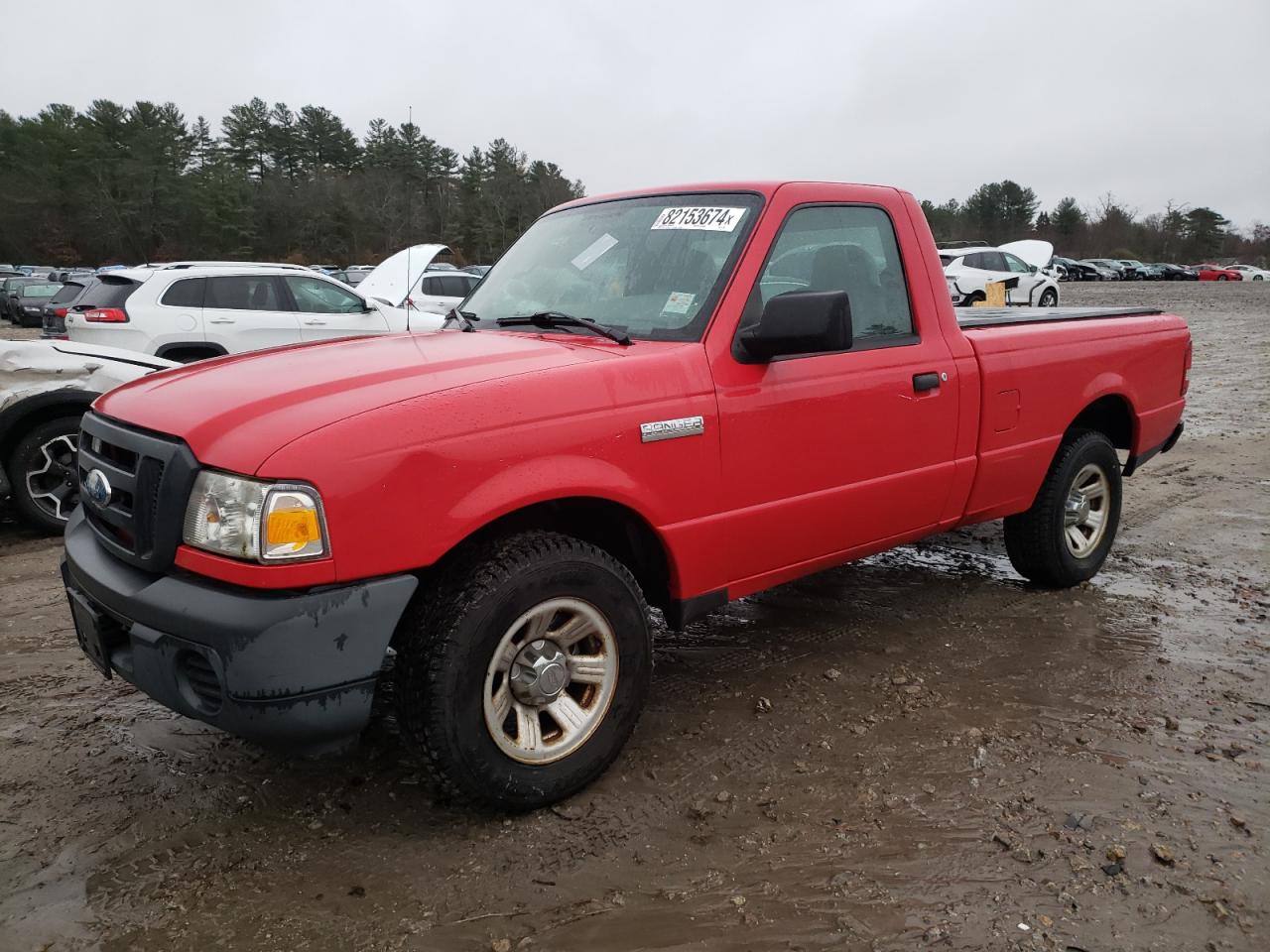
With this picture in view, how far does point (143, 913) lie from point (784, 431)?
2397 mm

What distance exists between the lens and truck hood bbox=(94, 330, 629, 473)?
2.41 m

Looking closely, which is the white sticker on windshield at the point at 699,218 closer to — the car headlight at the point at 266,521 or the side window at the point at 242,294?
the car headlight at the point at 266,521

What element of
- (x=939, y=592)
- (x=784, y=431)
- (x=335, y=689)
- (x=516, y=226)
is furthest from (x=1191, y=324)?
(x=516, y=226)

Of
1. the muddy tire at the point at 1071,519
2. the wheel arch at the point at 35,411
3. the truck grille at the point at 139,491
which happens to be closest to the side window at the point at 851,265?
the muddy tire at the point at 1071,519

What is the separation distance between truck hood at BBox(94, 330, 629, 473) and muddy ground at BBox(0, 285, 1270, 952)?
120cm

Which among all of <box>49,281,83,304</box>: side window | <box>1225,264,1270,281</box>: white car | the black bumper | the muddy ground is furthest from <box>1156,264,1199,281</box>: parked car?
the black bumper

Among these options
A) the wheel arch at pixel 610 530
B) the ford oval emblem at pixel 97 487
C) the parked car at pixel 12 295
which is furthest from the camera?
the parked car at pixel 12 295

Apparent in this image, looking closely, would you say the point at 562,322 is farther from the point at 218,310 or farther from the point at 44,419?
the point at 218,310

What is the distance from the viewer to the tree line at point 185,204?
192 ft

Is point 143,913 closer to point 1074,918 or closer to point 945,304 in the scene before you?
point 1074,918

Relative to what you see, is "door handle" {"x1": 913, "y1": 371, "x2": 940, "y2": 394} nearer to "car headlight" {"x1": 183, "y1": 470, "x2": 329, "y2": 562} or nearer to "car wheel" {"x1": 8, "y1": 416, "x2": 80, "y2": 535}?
"car headlight" {"x1": 183, "y1": 470, "x2": 329, "y2": 562}

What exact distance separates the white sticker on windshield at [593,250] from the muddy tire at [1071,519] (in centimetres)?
255

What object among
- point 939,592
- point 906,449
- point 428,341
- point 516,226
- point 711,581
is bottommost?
point 939,592

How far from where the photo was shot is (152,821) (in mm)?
2803
